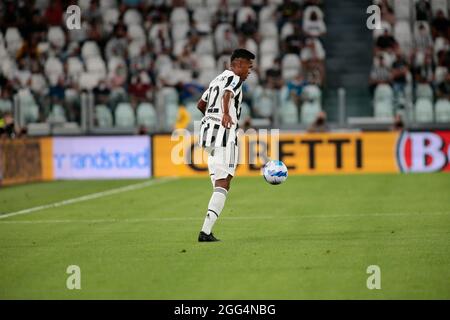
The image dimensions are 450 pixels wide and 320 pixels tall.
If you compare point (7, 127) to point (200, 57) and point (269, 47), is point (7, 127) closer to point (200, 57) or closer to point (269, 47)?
point (200, 57)

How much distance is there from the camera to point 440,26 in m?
29.5

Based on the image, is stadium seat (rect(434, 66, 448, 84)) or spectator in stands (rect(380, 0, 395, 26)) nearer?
stadium seat (rect(434, 66, 448, 84))

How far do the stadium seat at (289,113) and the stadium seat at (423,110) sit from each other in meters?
3.27

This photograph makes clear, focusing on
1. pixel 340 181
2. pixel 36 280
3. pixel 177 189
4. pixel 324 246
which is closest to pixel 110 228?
pixel 324 246

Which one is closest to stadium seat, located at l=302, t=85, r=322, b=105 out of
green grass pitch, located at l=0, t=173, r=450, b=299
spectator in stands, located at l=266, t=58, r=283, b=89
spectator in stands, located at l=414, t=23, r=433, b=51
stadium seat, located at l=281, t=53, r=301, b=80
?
spectator in stands, located at l=266, t=58, r=283, b=89

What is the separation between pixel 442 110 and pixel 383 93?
5.56 feet

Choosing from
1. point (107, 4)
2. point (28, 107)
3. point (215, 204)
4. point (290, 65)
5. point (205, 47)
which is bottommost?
point (215, 204)

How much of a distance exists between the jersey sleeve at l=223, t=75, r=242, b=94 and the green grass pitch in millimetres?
1844

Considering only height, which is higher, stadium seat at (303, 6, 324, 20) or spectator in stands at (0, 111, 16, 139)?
stadium seat at (303, 6, 324, 20)

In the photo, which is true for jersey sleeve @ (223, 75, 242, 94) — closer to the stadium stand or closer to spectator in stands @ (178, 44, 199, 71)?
the stadium stand

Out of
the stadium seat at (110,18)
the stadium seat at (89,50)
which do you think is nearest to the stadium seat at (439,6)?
the stadium seat at (110,18)

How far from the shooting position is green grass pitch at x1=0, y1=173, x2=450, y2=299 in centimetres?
875

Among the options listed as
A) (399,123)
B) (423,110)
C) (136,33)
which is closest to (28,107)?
(136,33)

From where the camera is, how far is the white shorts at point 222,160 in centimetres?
1209
